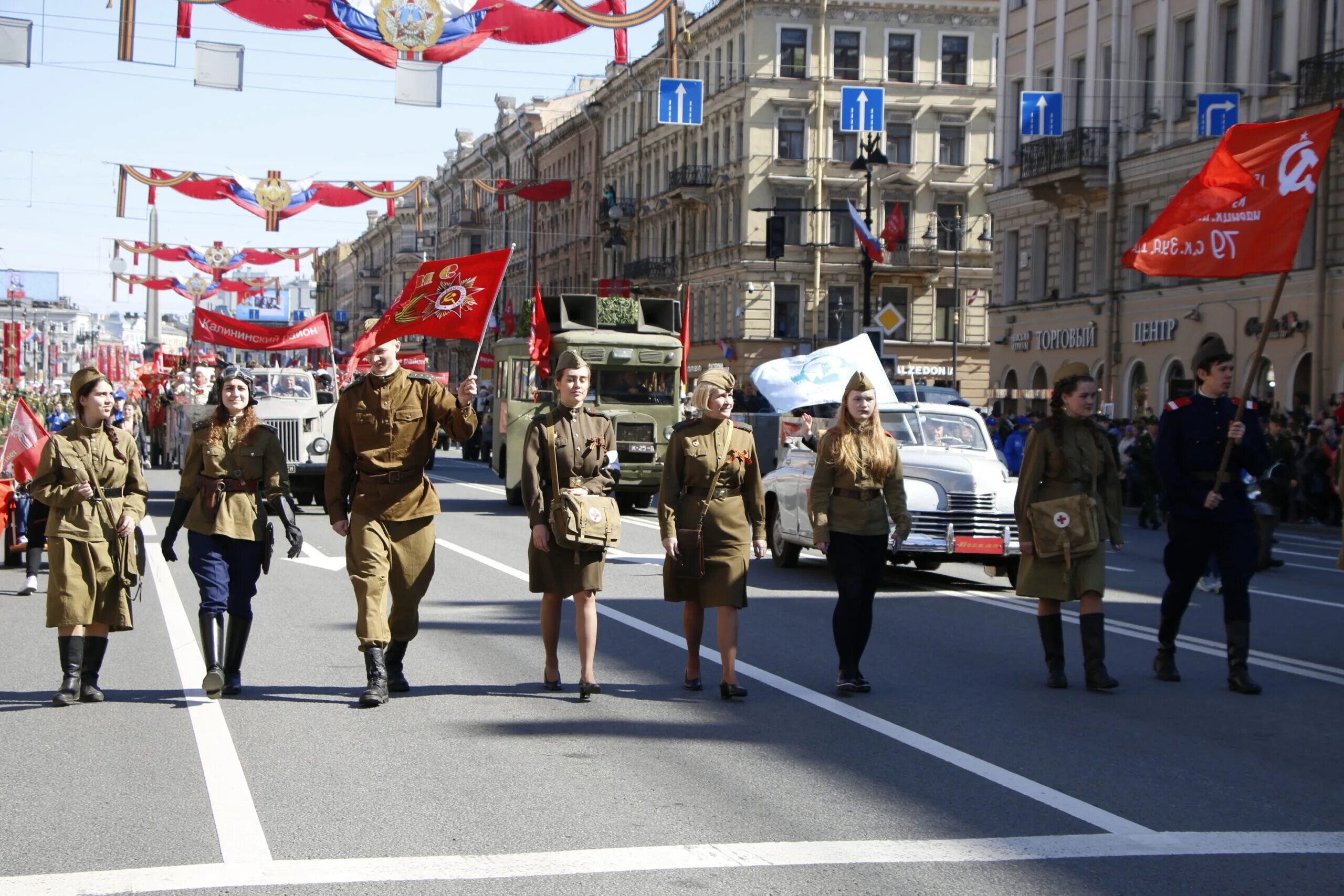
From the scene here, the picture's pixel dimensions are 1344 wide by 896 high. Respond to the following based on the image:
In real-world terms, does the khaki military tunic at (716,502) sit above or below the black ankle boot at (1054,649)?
above

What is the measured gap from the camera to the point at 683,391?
90.5ft

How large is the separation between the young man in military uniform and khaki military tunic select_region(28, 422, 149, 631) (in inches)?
42.6

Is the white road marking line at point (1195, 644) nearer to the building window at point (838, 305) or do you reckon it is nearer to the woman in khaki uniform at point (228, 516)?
the woman in khaki uniform at point (228, 516)

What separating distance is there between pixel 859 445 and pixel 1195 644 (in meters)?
3.56

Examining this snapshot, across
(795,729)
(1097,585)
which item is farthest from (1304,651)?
(795,729)

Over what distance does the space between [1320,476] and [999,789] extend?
2027 cm

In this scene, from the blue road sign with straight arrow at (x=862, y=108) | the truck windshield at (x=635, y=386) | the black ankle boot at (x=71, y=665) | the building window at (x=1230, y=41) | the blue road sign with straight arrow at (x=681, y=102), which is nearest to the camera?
the black ankle boot at (x=71, y=665)

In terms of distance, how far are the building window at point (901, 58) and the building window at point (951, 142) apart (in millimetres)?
2491

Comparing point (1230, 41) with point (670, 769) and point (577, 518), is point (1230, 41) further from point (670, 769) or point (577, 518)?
point (670, 769)

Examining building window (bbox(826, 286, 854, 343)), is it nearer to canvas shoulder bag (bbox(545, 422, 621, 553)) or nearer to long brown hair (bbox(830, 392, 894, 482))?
long brown hair (bbox(830, 392, 894, 482))

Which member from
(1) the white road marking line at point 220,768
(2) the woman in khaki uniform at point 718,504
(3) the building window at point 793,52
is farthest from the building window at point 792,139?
(2) the woman in khaki uniform at point 718,504

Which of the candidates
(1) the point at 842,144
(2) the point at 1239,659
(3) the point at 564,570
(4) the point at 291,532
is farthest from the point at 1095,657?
(1) the point at 842,144

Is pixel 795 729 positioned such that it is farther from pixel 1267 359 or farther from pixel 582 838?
pixel 1267 359

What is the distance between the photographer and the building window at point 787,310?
67375 millimetres
